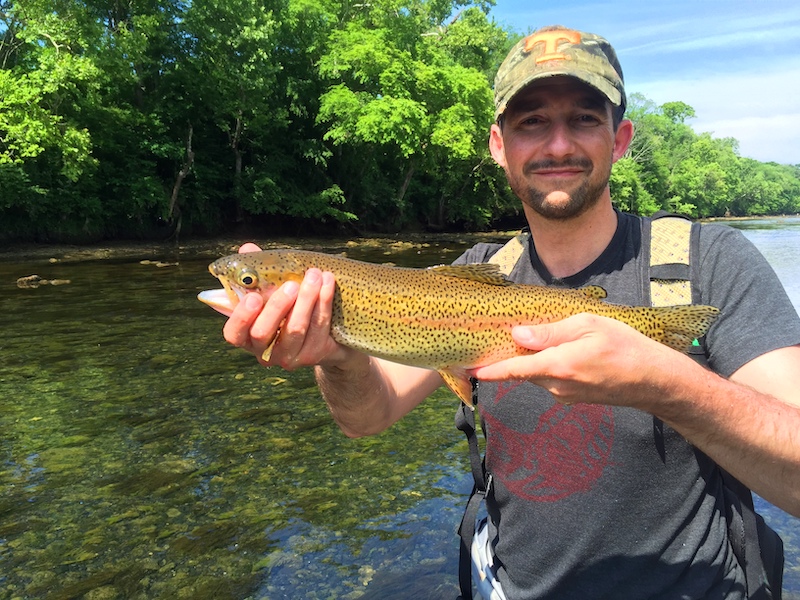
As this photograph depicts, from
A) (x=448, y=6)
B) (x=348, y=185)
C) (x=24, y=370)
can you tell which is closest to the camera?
(x=24, y=370)

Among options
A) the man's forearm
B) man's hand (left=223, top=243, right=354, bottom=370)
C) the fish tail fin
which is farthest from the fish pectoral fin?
the fish tail fin

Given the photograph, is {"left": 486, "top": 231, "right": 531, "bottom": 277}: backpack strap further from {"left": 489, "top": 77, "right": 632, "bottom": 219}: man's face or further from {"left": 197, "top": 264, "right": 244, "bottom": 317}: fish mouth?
{"left": 197, "top": 264, "right": 244, "bottom": 317}: fish mouth

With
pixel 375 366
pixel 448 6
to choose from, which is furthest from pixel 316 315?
pixel 448 6

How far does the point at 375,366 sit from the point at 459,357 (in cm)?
45

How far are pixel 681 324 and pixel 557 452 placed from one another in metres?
0.72

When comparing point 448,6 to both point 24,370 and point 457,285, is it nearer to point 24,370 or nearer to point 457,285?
point 24,370

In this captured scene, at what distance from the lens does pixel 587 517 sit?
7.72ft

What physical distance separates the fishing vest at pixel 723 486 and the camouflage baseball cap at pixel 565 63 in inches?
26.8

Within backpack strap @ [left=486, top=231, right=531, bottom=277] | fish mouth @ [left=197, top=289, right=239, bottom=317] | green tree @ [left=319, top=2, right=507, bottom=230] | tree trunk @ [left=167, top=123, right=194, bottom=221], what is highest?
green tree @ [left=319, top=2, right=507, bottom=230]

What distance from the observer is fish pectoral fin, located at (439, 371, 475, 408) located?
8.46ft

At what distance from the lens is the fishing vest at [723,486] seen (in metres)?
2.24

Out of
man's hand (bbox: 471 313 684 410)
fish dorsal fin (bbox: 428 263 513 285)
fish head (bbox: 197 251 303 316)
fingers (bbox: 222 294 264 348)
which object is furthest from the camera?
fish dorsal fin (bbox: 428 263 513 285)

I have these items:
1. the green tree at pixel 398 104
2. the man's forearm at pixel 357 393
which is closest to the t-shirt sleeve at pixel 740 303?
the man's forearm at pixel 357 393

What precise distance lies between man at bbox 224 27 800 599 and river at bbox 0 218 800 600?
1.71 metres
